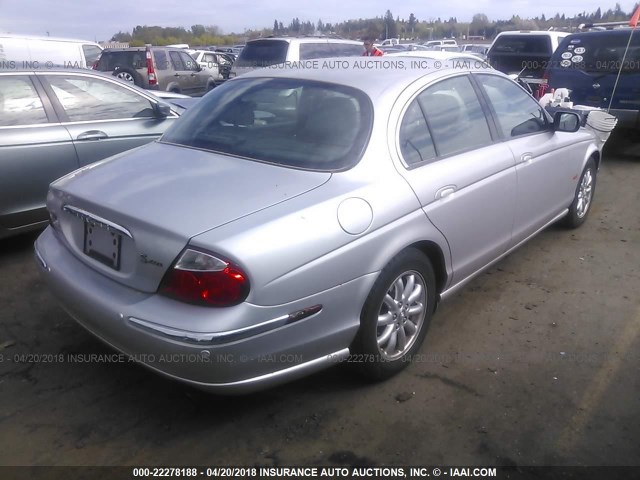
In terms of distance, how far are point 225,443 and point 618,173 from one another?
6666mm

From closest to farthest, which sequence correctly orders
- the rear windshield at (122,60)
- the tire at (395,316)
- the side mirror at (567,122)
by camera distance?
the tire at (395,316) → the side mirror at (567,122) → the rear windshield at (122,60)

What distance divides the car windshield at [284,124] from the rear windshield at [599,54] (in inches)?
248

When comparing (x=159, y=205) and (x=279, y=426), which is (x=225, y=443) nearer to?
(x=279, y=426)

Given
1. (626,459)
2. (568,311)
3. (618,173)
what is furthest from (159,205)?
(618,173)

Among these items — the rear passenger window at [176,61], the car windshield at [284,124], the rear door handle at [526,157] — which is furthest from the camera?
the rear passenger window at [176,61]

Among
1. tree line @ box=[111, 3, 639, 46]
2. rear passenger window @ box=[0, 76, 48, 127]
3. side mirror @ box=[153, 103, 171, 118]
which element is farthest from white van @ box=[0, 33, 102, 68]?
tree line @ box=[111, 3, 639, 46]

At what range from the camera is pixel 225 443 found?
245 centimetres

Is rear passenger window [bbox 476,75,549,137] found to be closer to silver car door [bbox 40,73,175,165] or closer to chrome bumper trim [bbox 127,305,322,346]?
chrome bumper trim [bbox 127,305,322,346]

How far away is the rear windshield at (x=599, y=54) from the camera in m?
7.46

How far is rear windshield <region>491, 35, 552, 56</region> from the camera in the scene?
441 inches

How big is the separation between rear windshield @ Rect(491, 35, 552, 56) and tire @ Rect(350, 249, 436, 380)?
1004 cm

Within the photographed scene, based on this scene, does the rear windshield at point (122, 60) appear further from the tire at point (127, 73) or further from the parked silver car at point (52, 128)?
the parked silver car at point (52, 128)

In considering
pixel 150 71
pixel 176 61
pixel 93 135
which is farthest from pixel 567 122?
pixel 176 61

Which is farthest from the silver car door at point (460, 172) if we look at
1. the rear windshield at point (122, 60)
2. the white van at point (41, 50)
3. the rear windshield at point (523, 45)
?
the rear windshield at point (122, 60)
